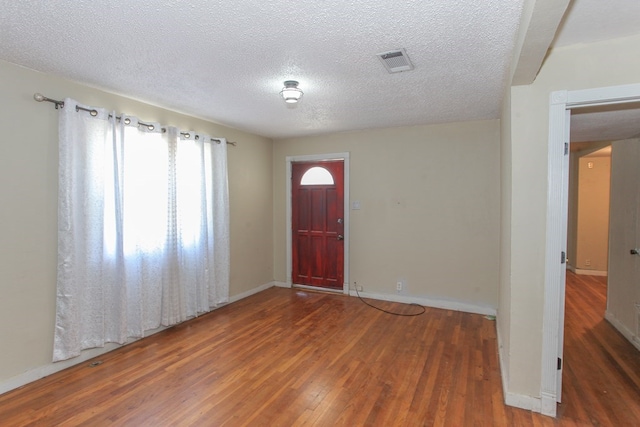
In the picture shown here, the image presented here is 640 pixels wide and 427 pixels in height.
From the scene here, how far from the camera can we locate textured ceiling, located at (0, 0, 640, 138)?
5.70 feet

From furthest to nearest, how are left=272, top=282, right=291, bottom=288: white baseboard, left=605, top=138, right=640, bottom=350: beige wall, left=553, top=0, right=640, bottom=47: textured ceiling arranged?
left=272, top=282, right=291, bottom=288: white baseboard < left=605, top=138, right=640, bottom=350: beige wall < left=553, top=0, right=640, bottom=47: textured ceiling

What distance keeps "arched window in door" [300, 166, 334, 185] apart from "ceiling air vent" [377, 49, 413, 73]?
9.00 ft

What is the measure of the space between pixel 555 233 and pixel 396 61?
1.62 metres

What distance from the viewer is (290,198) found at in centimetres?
550

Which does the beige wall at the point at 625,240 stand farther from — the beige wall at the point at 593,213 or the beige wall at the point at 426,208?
the beige wall at the point at 593,213

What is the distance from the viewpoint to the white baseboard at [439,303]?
425 centimetres

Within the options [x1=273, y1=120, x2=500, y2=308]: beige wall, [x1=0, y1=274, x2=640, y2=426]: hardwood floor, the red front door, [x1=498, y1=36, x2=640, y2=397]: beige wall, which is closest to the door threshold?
the red front door

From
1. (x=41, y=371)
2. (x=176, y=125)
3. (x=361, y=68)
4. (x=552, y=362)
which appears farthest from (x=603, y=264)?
(x=41, y=371)

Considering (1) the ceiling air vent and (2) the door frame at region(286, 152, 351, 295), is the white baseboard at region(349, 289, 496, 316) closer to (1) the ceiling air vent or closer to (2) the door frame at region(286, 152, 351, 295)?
(2) the door frame at region(286, 152, 351, 295)

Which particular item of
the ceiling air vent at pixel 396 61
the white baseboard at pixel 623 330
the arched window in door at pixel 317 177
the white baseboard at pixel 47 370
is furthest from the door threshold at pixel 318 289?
the ceiling air vent at pixel 396 61

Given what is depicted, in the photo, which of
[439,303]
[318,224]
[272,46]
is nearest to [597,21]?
[272,46]

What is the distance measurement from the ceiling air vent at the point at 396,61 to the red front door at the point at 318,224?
261cm

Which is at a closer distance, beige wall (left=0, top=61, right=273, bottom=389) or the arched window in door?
beige wall (left=0, top=61, right=273, bottom=389)

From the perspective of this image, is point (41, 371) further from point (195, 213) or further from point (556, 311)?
point (556, 311)
